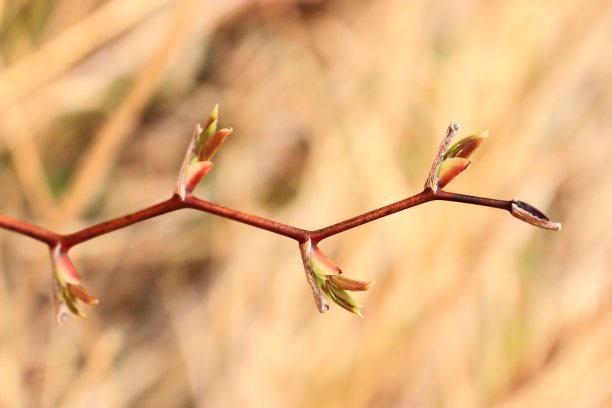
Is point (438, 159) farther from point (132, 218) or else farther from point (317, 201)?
point (317, 201)

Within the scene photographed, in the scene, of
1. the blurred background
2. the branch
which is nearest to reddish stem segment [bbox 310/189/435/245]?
the branch

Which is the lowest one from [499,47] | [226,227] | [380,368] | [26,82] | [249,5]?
[380,368]

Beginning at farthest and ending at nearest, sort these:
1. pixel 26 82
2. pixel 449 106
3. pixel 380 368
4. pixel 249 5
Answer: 1. pixel 249 5
2. pixel 449 106
3. pixel 380 368
4. pixel 26 82

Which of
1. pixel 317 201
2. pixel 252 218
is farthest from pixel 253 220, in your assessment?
pixel 317 201

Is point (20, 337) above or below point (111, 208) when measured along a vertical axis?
below

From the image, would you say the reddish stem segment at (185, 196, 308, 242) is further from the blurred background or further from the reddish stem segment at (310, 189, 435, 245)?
the blurred background

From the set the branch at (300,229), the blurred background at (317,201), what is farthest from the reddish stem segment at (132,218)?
the blurred background at (317,201)

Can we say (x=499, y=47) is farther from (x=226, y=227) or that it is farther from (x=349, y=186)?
(x=226, y=227)

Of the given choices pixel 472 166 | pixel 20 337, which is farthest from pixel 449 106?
pixel 20 337
